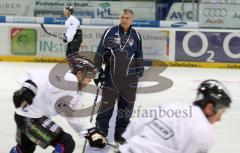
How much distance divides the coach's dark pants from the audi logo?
10.1 metres

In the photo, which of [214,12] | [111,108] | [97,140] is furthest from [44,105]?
[214,12]

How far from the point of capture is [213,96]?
8.97 ft

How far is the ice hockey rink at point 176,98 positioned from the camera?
6.59m

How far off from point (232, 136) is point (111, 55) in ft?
5.93

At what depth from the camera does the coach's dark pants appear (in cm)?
643

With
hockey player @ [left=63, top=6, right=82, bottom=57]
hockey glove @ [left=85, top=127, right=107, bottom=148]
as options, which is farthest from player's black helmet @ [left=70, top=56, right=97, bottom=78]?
hockey player @ [left=63, top=6, right=82, bottom=57]

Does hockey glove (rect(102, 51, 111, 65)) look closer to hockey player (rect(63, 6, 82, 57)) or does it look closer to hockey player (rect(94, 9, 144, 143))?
hockey player (rect(94, 9, 144, 143))

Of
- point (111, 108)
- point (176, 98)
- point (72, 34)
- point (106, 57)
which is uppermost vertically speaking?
point (106, 57)

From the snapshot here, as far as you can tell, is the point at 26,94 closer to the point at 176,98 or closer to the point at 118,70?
the point at 118,70

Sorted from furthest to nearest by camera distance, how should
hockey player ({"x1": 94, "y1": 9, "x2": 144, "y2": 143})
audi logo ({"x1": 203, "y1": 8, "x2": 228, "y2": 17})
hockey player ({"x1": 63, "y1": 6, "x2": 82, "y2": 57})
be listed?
audi logo ({"x1": 203, "y1": 8, "x2": 228, "y2": 17}) < hockey player ({"x1": 63, "y1": 6, "x2": 82, "y2": 57}) < hockey player ({"x1": 94, "y1": 9, "x2": 144, "y2": 143})

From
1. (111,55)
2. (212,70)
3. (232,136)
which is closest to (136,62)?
(111,55)

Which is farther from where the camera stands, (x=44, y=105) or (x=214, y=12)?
(x=214, y=12)

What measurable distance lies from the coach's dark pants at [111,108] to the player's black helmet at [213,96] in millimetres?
3623

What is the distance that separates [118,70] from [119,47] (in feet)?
0.81
